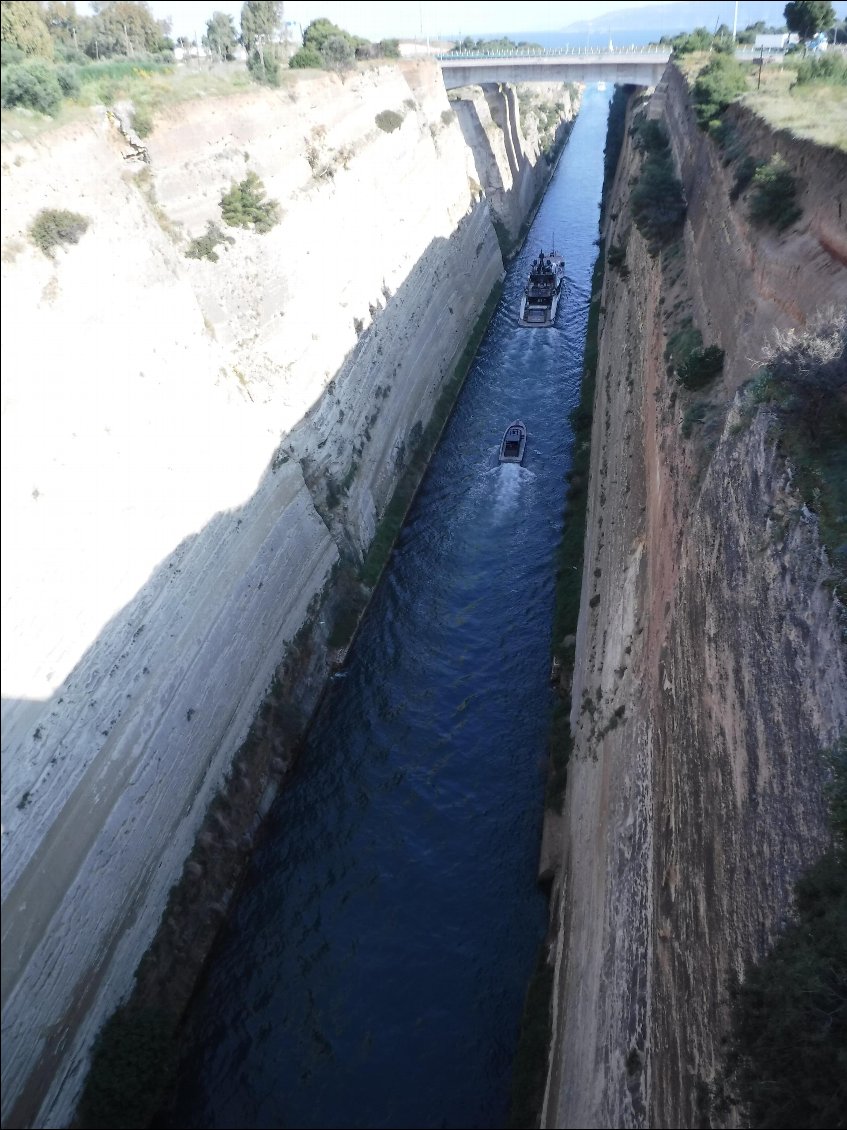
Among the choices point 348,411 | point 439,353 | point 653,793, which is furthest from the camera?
point 439,353

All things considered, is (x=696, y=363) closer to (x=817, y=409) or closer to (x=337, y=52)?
(x=817, y=409)

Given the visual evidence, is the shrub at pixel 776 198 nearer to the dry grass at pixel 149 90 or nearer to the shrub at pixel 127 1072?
the dry grass at pixel 149 90

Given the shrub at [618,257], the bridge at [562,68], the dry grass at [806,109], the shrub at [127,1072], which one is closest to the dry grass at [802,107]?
the dry grass at [806,109]

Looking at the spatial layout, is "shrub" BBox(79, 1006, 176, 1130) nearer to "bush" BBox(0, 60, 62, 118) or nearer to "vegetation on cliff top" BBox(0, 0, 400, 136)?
"vegetation on cliff top" BBox(0, 0, 400, 136)

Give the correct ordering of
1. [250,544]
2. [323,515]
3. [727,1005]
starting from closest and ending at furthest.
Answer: [727,1005] → [250,544] → [323,515]

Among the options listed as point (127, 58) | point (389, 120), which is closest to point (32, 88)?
point (127, 58)

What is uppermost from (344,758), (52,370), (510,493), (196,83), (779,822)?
(196,83)

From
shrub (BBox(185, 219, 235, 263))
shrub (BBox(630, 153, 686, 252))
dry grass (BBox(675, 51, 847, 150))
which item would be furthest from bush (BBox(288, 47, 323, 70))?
dry grass (BBox(675, 51, 847, 150))

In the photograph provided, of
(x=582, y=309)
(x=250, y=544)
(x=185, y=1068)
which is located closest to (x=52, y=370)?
(x=250, y=544)

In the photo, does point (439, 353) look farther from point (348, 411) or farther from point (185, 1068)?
A: point (185, 1068)
